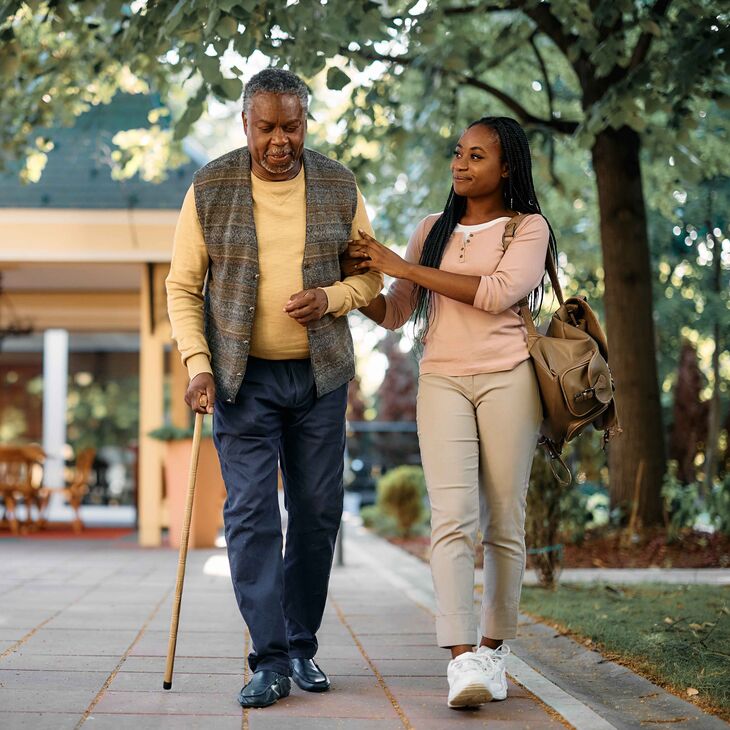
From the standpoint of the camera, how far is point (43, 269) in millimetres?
12164

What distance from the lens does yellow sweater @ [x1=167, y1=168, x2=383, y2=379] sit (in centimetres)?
381

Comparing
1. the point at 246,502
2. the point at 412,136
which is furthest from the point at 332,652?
the point at 412,136

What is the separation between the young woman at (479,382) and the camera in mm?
3725

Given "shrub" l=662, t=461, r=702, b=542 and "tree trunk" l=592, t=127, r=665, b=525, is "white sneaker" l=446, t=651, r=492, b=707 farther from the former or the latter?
"tree trunk" l=592, t=127, r=665, b=525

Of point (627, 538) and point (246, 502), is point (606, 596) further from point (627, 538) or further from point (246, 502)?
point (246, 502)

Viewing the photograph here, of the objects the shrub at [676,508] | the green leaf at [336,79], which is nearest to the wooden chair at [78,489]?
the shrub at [676,508]

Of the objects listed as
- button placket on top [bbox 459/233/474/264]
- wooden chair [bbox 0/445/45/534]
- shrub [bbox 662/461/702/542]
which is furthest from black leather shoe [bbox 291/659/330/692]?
wooden chair [bbox 0/445/45/534]

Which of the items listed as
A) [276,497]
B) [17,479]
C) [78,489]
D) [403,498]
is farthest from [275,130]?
[17,479]

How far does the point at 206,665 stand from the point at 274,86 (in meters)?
2.17

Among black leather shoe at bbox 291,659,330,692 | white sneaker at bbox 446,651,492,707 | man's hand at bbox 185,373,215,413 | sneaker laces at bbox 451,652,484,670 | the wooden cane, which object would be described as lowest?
black leather shoe at bbox 291,659,330,692

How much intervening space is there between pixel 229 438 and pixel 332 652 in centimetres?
141

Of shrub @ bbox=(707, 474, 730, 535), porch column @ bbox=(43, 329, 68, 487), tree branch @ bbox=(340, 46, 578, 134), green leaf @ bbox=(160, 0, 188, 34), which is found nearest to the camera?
green leaf @ bbox=(160, 0, 188, 34)

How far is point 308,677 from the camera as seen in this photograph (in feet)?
12.8

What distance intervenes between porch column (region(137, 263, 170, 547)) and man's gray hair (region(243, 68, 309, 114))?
7266 mm
